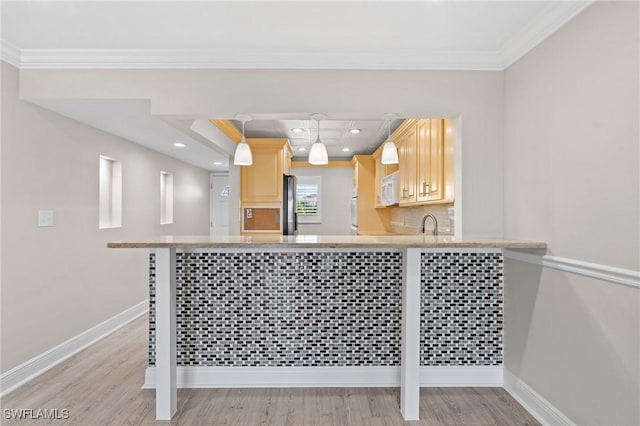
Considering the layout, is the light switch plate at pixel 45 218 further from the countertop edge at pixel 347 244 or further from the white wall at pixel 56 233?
the countertop edge at pixel 347 244

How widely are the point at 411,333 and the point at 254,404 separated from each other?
1118 millimetres

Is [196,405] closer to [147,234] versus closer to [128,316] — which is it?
[128,316]

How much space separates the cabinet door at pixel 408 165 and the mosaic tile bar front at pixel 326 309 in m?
1.44

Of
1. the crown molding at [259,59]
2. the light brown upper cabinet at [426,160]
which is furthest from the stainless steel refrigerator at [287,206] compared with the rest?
the crown molding at [259,59]

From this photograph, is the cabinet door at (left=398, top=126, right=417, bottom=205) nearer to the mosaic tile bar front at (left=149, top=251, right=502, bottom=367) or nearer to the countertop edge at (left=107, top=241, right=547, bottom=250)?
the mosaic tile bar front at (left=149, top=251, right=502, bottom=367)

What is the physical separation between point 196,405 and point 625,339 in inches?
93.8

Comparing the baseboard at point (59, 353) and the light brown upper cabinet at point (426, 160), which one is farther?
the light brown upper cabinet at point (426, 160)

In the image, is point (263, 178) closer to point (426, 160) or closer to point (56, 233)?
point (426, 160)

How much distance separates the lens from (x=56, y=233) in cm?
311

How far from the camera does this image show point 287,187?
508cm

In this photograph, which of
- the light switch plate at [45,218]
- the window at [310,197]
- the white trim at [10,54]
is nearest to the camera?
the white trim at [10,54]

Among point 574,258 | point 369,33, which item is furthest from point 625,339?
point 369,33

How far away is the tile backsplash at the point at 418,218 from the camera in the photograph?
3.59 m

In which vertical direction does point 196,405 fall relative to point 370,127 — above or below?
below
